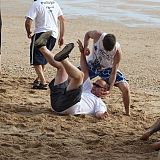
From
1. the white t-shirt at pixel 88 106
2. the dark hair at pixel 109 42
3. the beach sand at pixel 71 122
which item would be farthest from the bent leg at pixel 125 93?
the dark hair at pixel 109 42

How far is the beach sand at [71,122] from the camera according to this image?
252 inches

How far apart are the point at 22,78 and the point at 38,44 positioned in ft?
9.10

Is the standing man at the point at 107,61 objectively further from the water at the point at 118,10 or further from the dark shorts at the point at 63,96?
the water at the point at 118,10

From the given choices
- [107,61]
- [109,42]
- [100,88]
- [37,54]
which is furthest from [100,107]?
[37,54]

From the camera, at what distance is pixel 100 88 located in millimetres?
8297

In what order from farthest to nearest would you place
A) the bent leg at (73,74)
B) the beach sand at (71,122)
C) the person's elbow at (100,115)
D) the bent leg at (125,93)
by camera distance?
the bent leg at (125,93)
the person's elbow at (100,115)
the bent leg at (73,74)
the beach sand at (71,122)

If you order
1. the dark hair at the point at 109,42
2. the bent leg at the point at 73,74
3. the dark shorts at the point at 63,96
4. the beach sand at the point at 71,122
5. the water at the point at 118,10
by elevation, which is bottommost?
the water at the point at 118,10

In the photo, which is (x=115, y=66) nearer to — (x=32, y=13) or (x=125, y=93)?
(x=125, y=93)

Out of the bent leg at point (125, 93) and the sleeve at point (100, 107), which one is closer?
the sleeve at point (100, 107)

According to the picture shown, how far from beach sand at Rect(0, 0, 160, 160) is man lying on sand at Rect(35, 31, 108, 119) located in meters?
0.15

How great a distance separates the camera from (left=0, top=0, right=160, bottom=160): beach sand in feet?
21.0

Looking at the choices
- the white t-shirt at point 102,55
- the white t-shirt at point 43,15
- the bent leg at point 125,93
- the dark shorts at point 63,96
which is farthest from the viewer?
the white t-shirt at point 43,15

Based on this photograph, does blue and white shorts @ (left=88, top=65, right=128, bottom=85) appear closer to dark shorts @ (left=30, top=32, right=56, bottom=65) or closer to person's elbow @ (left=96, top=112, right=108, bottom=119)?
person's elbow @ (left=96, top=112, right=108, bottom=119)

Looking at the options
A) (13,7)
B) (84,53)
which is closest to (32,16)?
(84,53)
